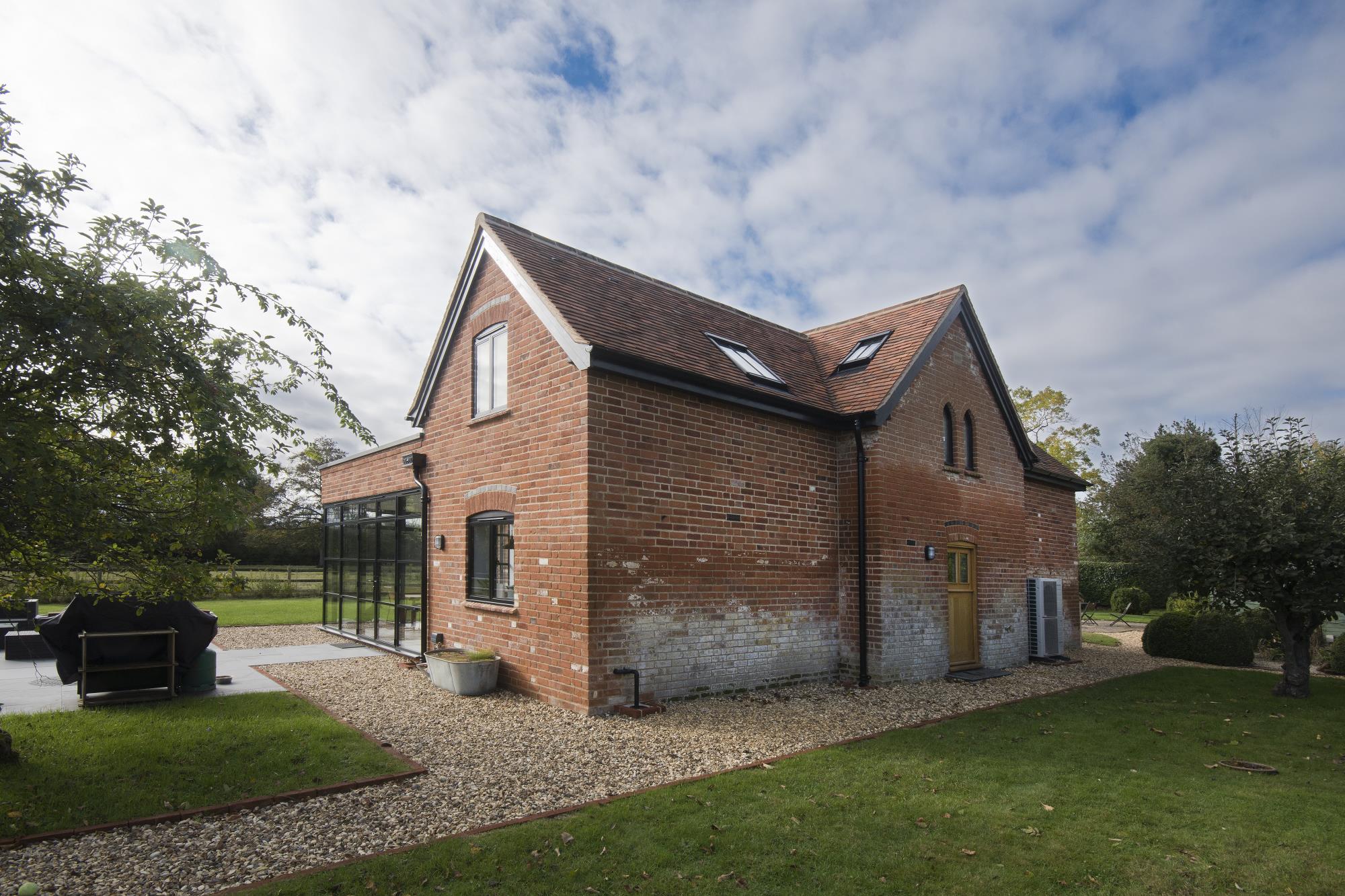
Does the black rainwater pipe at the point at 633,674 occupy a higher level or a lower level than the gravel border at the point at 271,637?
higher

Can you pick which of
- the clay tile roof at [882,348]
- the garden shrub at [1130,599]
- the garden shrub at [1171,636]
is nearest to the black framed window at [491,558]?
the clay tile roof at [882,348]

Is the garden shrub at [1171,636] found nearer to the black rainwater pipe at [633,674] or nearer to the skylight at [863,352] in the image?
the skylight at [863,352]

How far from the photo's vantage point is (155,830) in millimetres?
5215

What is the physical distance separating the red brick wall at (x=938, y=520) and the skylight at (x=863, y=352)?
1.04 metres

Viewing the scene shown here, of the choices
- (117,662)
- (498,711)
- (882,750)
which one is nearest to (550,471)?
(498,711)

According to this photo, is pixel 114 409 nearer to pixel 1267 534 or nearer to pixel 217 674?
pixel 217 674

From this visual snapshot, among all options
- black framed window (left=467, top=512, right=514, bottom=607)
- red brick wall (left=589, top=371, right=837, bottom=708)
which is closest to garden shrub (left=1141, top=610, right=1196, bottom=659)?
red brick wall (left=589, top=371, right=837, bottom=708)

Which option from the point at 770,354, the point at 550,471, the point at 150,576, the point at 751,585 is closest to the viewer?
the point at 150,576

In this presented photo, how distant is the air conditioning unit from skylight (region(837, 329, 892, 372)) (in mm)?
5724

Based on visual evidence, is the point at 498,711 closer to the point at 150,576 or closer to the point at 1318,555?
the point at 150,576

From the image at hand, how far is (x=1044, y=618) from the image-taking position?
14.4 m

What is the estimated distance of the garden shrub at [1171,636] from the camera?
15320mm

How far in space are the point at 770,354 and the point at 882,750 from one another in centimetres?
740

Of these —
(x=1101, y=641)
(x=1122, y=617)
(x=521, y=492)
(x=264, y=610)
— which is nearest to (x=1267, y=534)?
(x=1101, y=641)
